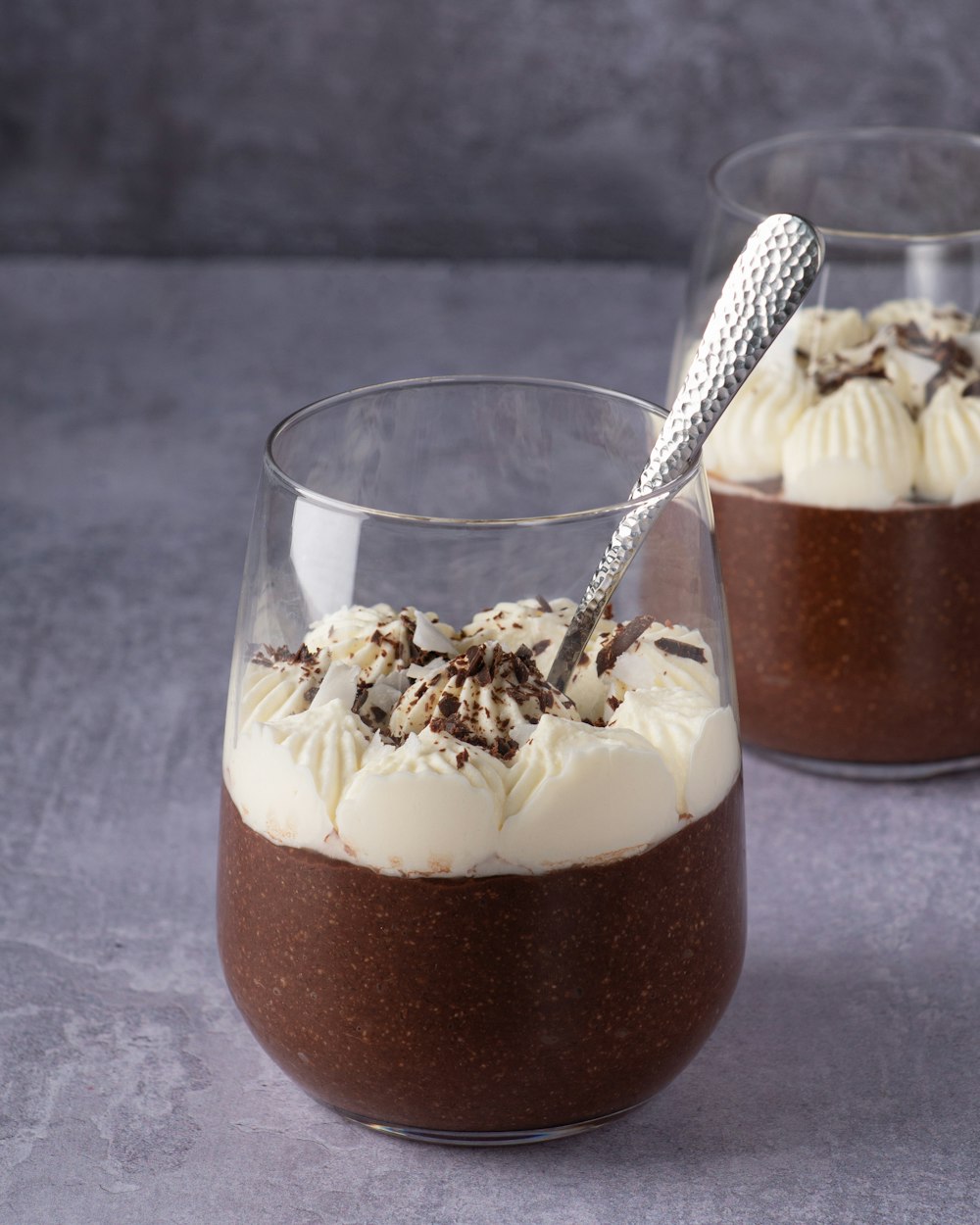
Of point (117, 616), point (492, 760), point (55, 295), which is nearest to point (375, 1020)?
point (492, 760)

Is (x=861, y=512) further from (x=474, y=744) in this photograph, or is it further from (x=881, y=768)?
(x=474, y=744)

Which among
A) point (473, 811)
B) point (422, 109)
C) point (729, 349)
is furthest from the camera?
point (422, 109)

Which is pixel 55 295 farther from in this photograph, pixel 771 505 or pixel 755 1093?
pixel 755 1093

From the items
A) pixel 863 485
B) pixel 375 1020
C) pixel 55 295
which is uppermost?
pixel 863 485

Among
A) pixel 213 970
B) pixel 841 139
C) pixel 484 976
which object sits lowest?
pixel 213 970

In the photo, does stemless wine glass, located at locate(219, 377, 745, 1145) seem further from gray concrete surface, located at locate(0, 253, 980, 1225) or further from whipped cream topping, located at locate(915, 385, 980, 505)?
whipped cream topping, located at locate(915, 385, 980, 505)

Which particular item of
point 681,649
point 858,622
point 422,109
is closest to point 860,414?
point 858,622

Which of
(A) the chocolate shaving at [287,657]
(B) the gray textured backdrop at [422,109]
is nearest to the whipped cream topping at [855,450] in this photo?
(A) the chocolate shaving at [287,657]

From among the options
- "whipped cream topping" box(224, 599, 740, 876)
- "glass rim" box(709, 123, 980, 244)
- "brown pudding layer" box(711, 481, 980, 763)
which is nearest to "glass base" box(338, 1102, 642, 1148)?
"whipped cream topping" box(224, 599, 740, 876)
